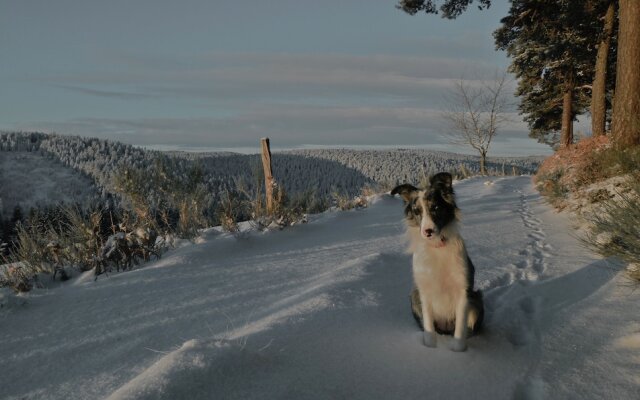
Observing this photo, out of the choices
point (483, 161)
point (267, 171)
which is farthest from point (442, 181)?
point (483, 161)

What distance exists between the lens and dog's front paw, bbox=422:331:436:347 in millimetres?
3225

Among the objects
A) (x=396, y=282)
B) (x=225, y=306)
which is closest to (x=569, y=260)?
(x=396, y=282)

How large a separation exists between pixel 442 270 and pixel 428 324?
47 cm

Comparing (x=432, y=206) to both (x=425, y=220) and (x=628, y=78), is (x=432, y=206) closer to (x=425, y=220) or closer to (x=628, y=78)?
(x=425, y=220)

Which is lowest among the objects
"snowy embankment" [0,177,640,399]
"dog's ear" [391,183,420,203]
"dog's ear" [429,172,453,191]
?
"snowy embankment" [0,177,640,399]

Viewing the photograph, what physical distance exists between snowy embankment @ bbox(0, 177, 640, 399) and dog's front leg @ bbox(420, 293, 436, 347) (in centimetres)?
10

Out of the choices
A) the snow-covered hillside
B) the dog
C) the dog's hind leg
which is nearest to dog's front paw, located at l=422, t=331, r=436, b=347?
the dog

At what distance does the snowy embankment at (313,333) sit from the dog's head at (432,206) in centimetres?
97

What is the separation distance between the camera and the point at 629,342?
323 centimetres

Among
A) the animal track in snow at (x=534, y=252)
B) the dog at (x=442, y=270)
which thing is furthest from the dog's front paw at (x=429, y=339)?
the animal track in snow at (x=534, y=252)

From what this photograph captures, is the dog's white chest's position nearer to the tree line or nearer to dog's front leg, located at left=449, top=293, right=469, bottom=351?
dog's front leg, located at left=449, top=293, right=469, bottom=351

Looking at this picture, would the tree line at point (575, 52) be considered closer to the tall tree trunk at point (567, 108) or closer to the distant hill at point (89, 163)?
the tall tree trunk at point (567, 108)

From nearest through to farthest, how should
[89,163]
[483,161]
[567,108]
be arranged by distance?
[567,108] < [483,161] < [89,163]

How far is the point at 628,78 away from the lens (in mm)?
10742
